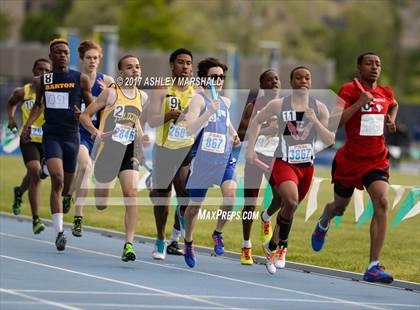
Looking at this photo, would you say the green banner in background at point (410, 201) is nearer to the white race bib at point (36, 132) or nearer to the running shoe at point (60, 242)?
the running shoe at point (60, 242)

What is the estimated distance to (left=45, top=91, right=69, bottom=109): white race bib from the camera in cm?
1552

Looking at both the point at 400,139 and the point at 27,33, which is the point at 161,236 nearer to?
the point at 400,139

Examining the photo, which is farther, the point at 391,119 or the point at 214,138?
the point at 214,138

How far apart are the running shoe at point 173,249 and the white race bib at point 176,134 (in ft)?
5.63

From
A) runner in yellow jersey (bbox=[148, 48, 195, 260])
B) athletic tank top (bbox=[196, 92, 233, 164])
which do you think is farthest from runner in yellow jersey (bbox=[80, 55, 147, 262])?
athletic tank top (bbox=[196, 92, 233, 164])

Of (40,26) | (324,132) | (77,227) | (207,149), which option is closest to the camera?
(324,132)

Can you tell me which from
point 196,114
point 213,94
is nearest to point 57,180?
point 196,114

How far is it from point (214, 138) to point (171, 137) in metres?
0.60

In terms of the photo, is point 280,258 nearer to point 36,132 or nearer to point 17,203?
point 36,132

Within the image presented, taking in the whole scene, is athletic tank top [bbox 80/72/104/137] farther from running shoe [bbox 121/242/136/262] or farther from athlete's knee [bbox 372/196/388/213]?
athlete's knee [bbox 372/196/388/213]

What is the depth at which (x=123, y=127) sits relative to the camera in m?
14.9

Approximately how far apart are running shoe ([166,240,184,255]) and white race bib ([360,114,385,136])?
341 centimetres

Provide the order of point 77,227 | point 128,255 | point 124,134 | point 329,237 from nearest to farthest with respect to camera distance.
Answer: point 128,255
point 124,134
point 77,227
point 329,237

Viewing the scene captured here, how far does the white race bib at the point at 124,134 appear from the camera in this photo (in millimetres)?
14828
